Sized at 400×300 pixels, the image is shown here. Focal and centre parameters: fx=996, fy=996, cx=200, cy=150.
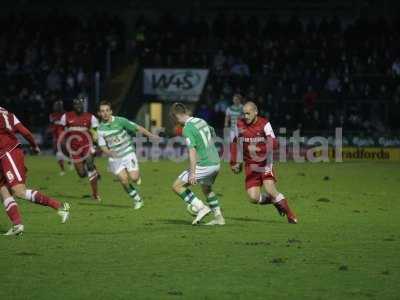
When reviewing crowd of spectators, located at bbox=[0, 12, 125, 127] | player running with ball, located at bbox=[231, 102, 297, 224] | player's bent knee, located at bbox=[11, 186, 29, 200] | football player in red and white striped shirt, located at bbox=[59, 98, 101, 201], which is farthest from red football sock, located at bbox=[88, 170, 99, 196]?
crowd of spectators, located at bbox=[0, 12, 125, 127]

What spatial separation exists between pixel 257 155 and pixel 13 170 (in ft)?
13.0

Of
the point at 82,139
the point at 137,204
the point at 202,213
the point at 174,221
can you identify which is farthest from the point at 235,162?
the point at 82,139

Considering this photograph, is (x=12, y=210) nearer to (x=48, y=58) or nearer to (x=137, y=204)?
(x=137, y=204)

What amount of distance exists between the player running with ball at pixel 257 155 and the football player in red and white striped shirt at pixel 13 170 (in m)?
3.30

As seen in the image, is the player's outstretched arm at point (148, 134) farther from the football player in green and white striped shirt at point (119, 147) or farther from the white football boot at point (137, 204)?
the white football boot at point (137, 204)

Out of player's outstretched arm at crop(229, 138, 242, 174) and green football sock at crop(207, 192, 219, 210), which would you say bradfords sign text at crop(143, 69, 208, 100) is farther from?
green football sock at crop(207, 192, 219, 210)

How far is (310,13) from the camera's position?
4178 cm

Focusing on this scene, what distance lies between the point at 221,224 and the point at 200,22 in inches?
928

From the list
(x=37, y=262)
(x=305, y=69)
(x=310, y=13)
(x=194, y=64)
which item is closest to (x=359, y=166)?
(x=305, y=69)

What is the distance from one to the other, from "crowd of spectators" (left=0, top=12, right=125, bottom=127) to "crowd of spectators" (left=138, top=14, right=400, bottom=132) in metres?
1.69

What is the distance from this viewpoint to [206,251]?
1313 centimetres

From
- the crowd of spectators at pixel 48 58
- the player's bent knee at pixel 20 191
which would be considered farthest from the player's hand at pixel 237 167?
the crowd of spectators at pixel 48 58

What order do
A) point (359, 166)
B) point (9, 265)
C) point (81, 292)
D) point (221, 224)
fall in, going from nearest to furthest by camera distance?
point (81, 292)
point (9, 265)
point (221, 224)
point (359, 166)

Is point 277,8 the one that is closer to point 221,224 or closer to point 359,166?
point 359,166
